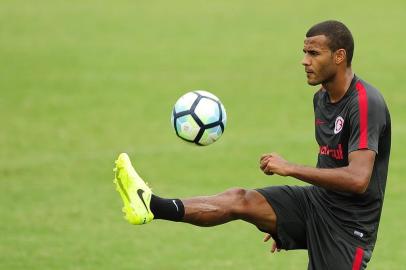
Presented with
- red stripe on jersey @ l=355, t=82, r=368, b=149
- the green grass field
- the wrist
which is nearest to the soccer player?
red stripe on jersey @ l=355, t=82, r=368, b=149

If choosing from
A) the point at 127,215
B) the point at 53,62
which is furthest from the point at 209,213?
the point at 53,62

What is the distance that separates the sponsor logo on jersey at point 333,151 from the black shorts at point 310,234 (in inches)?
18.9

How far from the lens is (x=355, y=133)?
8.74 m

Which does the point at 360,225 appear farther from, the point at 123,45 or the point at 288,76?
the point at 123,45

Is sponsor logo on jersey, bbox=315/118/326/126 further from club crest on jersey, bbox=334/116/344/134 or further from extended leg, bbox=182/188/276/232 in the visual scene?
extended leg, bbox=182/188/276/232

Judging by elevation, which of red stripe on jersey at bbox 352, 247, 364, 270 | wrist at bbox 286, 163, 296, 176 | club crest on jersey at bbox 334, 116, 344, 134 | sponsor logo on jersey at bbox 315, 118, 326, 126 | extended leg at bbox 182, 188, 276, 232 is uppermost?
sponsor logo on jersey at bbox 315, 118, 326, 126

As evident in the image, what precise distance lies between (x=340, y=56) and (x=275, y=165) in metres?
1.25

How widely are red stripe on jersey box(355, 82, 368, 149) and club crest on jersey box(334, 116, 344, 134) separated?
253 mm

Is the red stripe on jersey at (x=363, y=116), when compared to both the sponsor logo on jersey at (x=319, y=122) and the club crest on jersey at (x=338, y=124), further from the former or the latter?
the sponsor logo on jersey at (x=319, y=122)

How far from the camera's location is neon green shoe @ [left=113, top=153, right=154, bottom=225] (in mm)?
8727

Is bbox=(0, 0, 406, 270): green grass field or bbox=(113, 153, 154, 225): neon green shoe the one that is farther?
bbox=(0, 0, 406, 270): green grass field

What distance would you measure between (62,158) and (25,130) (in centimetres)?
248

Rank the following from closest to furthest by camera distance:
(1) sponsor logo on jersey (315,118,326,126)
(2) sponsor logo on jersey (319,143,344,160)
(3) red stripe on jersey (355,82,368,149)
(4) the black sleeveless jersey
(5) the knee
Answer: (3) red stripe on jersey (355,82,368,149) < (4) the black sleeveless jersey < (2) sponsor logo on jersey (319,143,344,160) < (5) the knee < (1) sponsor logo on jersey (315,118,326,126)

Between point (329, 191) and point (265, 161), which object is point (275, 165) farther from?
point (329, 191)
